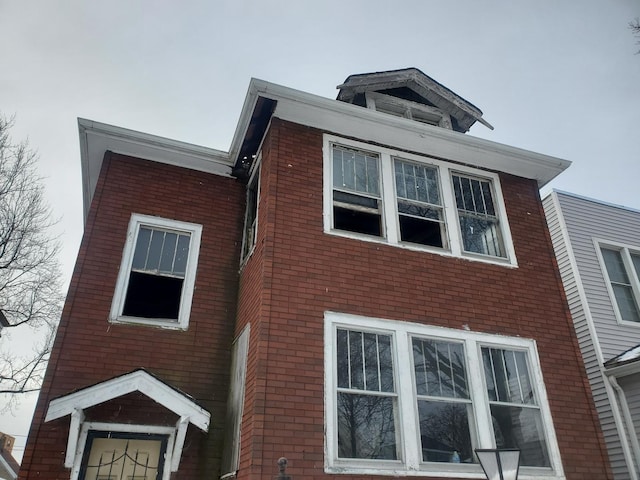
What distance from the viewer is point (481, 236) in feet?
27.0

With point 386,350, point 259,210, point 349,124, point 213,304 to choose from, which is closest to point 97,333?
point 213,304

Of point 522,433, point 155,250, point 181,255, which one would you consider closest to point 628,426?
point 522,433

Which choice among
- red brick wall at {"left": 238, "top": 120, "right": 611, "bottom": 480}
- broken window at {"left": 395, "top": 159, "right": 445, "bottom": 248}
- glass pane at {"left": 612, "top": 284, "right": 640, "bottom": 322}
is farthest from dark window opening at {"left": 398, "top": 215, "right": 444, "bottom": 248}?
glass pane at {"left": 612, "top": 284, "right": 640, "bottom": 322}

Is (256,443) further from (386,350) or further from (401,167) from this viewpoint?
Result: (401,167)

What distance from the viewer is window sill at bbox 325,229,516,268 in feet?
23.5

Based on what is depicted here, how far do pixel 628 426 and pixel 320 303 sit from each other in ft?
22.7

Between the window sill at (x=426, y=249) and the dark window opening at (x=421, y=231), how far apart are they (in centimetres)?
40

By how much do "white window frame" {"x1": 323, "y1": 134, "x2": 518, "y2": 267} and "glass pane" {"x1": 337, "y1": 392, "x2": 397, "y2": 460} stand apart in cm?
229

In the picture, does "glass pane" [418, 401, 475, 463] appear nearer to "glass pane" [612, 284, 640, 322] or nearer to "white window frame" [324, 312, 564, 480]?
"white window frame" [324, 312, 564, 480]

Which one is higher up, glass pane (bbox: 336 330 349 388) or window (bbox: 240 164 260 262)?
window (bbox: 240 164 260 262)

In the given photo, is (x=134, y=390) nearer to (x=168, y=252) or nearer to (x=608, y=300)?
(x=168, y=252)

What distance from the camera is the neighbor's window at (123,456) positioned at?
6246mm

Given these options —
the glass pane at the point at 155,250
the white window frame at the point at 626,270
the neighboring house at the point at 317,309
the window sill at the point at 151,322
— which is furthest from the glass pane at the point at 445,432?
the white window frame at the point at 626,270

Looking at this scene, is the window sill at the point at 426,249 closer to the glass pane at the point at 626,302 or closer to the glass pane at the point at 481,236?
the glass pane at the point at 481,236
